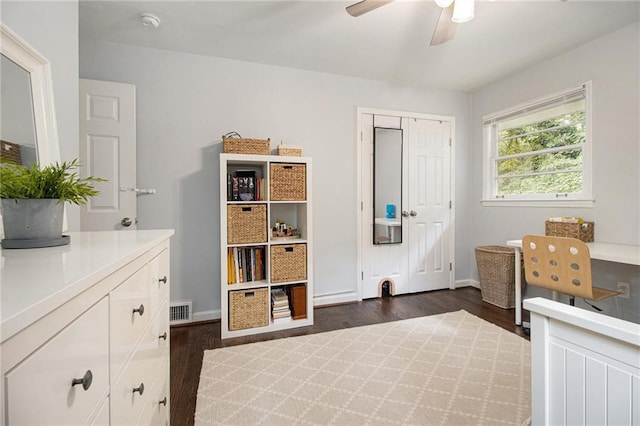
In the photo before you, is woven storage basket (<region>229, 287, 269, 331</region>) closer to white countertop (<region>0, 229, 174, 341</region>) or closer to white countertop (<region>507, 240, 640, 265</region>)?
white countertop (<region>0, 229, 174, 341</region>)

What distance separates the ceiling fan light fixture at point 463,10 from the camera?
1.65 meters

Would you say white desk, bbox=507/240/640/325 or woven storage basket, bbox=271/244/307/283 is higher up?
white desk, bbox=507/240/640/325

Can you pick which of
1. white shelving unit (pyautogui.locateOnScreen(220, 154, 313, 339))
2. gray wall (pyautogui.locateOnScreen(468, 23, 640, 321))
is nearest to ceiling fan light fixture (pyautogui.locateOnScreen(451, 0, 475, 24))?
white shelving unit (pyautogui.locateOnScreen(220, 154, 313, 339))

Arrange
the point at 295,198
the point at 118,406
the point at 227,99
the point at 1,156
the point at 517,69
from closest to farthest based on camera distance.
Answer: the point at 118,406 → the point at 1,156 → the point at 295,198 → the point at 227,99 → the point at 517,69

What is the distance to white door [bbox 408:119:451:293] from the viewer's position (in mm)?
3516

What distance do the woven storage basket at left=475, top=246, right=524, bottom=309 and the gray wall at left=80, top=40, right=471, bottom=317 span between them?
1.38m

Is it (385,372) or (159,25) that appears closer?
(385,372)

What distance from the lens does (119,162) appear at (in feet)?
7.70

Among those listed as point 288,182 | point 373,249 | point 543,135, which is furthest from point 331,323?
point 543,135

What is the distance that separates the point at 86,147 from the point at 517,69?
4063mm

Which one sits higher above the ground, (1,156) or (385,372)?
(1,156)

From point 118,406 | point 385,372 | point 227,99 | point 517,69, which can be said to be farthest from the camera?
point 517,69

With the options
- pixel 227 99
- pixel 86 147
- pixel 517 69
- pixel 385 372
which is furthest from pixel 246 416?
pixel 517 69

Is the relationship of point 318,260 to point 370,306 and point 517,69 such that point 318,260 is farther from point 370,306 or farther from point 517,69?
point 517,69
